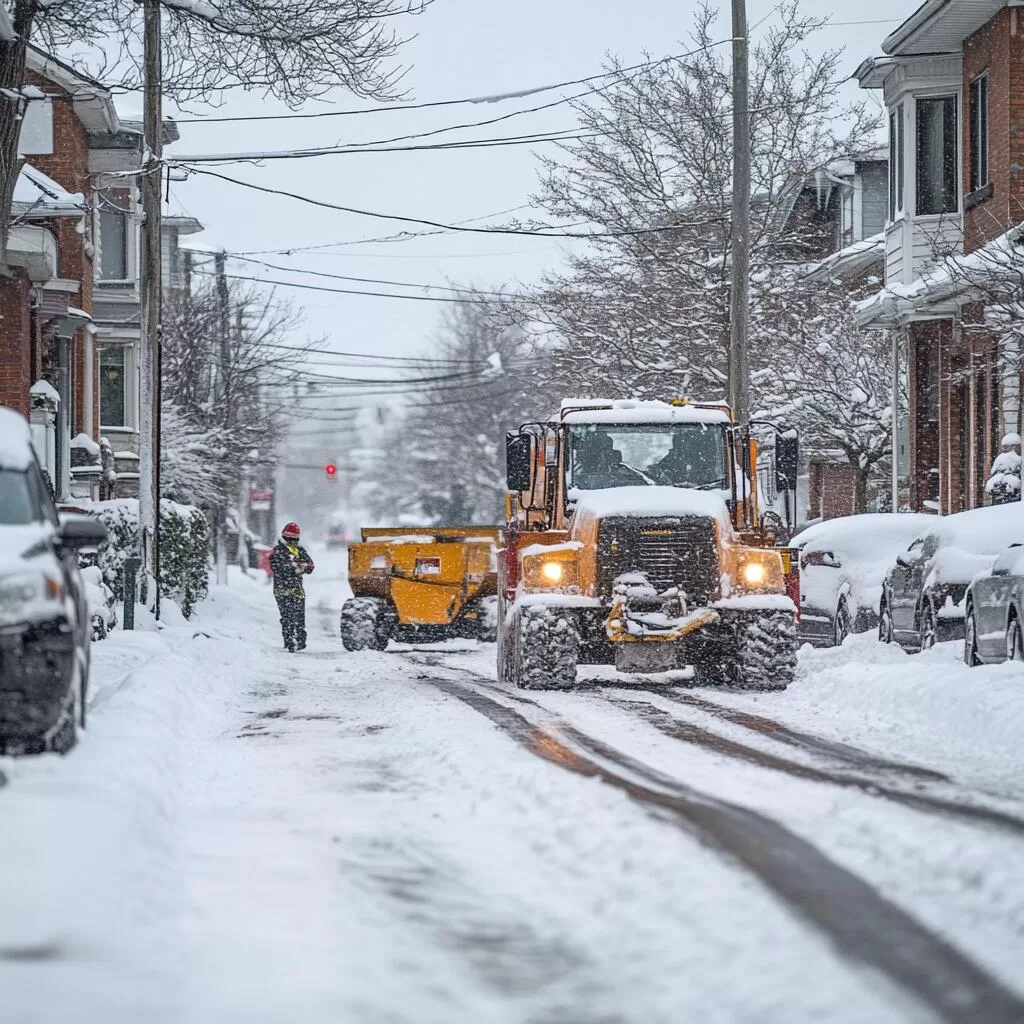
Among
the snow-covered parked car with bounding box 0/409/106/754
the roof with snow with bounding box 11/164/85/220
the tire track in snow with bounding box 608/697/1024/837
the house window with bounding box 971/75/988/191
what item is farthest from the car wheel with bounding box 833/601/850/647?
the snow-covered parked car with bounding box 0/409/106/754

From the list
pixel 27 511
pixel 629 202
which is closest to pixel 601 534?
pixel 27 511

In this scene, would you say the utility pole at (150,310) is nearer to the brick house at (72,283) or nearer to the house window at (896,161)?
the brick house at (72,283)

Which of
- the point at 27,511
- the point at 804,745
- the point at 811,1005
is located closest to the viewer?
the point at 811,1005

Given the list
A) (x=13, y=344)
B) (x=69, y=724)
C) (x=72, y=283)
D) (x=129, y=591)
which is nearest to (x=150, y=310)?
(x=13, y=344)

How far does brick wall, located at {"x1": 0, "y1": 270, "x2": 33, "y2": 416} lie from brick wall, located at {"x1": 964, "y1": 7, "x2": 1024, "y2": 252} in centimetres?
1355

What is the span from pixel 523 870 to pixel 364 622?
17.2 m

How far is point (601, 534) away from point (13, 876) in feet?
33.2

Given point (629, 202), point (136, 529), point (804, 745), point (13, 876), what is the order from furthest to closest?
point (629, 202) → point (136, 529) → point (804, 745) → point (13, 876)

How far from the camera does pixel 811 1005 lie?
482 cm

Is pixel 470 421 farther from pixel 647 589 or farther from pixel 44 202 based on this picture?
pixel 647 589

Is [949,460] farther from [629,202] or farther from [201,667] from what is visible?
[201,667]

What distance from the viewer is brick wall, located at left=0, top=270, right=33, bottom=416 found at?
25672mm

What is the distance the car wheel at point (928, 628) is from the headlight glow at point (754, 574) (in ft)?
5.09

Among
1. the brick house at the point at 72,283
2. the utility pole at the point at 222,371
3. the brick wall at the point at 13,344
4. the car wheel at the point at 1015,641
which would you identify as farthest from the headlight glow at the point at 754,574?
the utility pole at the point at 222,371
